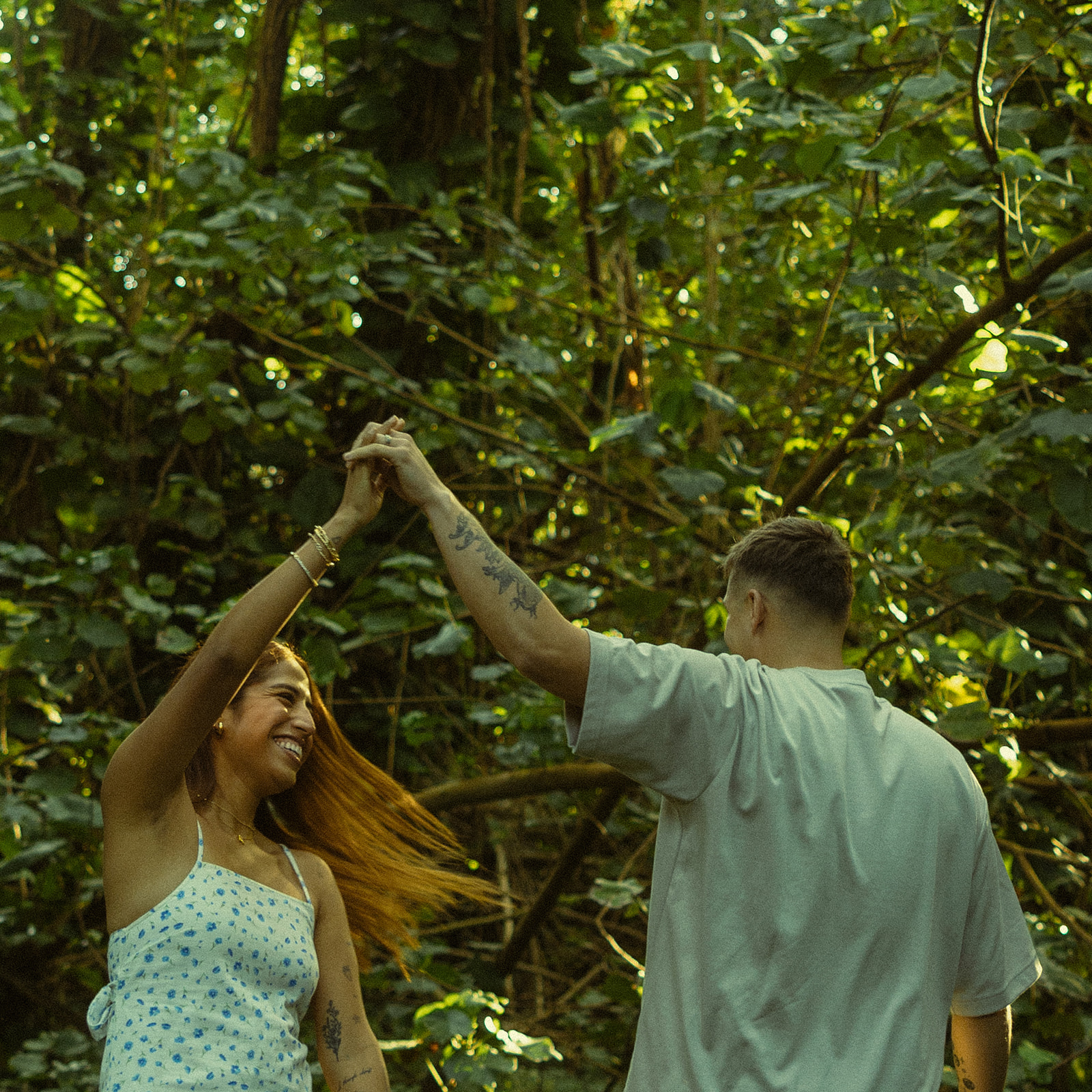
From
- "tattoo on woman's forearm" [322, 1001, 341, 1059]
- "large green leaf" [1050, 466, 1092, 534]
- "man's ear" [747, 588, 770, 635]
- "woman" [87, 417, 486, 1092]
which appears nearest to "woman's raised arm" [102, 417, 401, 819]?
"woman" [87, 417, 486, 1092]

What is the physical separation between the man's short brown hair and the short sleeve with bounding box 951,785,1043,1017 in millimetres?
324

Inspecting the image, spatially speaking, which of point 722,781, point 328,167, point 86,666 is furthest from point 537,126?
point 722,781

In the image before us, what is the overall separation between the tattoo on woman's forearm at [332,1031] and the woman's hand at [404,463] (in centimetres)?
90

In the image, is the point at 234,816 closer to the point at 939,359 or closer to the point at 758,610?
the point at 758,610

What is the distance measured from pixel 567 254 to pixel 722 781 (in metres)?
3.66

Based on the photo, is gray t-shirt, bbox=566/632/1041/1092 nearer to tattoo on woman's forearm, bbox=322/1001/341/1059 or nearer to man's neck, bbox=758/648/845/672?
man's neck, bbox=758/648/845/672

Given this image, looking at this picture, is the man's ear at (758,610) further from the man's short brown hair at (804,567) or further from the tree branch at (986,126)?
the tree branch at (986,126)

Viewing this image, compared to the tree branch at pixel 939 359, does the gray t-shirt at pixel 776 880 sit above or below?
below

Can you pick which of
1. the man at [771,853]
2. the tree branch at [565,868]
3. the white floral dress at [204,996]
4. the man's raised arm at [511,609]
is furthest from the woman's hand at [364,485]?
the tree branch at [565,868]

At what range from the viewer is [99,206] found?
170 inches

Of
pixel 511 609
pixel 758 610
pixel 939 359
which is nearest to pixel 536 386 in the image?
pixel 939 359

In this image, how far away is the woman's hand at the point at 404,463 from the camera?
66.0 inches

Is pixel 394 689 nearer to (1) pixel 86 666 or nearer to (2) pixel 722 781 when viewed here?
(1) pixel 86 666

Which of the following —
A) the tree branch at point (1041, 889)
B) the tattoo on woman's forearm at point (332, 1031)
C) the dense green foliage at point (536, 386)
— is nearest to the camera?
the tattoo on woman's forearm at point (332, 1031)
